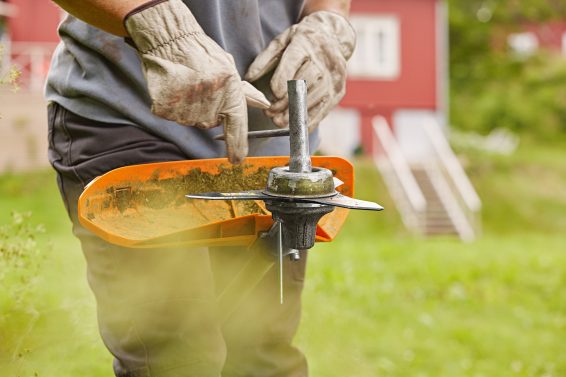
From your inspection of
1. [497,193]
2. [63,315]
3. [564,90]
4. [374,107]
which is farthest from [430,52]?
[63,315]

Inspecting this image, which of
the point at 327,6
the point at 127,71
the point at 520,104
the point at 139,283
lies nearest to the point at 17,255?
the point at 139,283

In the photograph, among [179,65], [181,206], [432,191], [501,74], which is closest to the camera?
[179,65]

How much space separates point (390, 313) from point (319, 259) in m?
2.16

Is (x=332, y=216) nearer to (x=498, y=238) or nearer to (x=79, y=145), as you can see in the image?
(x=79, y=145)

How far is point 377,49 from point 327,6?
1453 cm

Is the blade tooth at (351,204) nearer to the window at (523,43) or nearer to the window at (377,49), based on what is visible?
the window at (377,49)

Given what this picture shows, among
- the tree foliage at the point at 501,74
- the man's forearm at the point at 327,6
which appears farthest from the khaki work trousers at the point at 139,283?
the tree foliage at the point at 501,74

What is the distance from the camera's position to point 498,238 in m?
11.5

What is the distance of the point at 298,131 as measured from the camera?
1.28 meters

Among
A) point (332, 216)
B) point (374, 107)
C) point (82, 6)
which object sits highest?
point (82, 6)

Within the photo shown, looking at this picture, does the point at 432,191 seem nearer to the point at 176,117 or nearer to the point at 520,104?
the point at 176,117

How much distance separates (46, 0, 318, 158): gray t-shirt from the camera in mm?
1540

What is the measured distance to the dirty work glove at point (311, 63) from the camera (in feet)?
5.37

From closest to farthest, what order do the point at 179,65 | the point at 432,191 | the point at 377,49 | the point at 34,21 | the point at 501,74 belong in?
the point at 179,65, the point at 432,191, the point at 34,21, the point at 377,49, the point at 501,74
